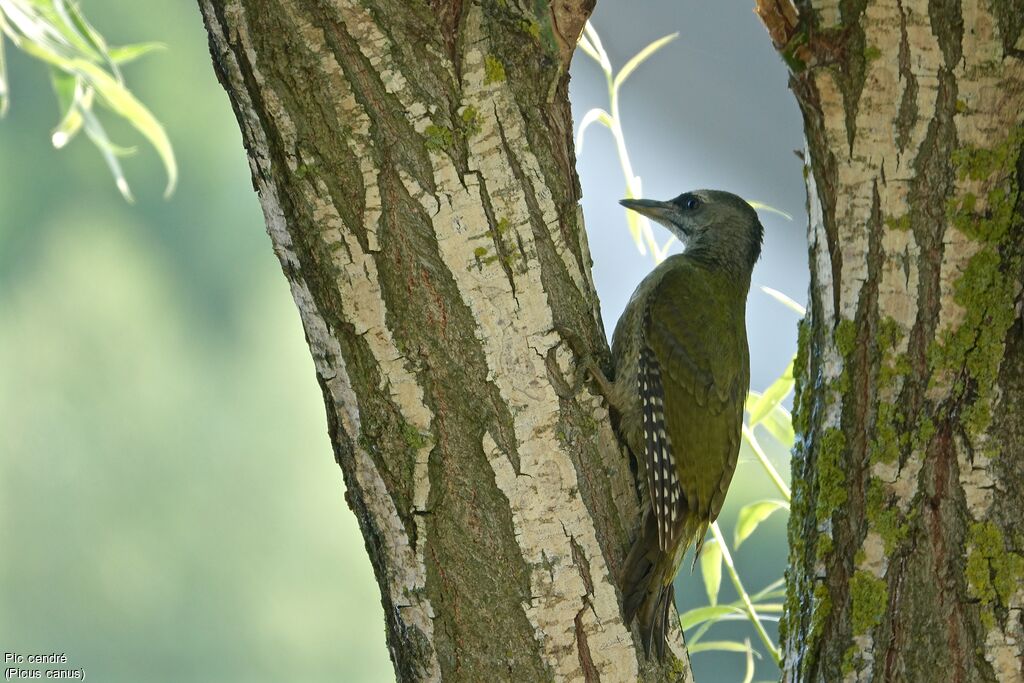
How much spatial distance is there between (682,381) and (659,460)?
335mm

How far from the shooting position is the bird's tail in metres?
1.37

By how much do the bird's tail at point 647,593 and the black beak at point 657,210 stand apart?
3.94 ft

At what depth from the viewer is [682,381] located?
6.88ft

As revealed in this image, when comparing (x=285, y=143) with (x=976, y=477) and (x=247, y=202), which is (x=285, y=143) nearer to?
(x=976, y=477)

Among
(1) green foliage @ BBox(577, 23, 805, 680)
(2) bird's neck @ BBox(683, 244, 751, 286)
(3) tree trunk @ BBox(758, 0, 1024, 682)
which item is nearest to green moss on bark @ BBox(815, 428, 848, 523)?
(3) tree trunk @ BBox(758, 0, 1024, 682)

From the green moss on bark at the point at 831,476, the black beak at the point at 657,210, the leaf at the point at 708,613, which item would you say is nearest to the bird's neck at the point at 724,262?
the black beak at the point at 657,210

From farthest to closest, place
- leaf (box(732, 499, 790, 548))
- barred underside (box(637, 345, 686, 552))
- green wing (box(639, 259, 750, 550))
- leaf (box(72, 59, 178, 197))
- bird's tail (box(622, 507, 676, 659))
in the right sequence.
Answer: leaf (box(732, 499, 790, 548)) < leaf (box(72, 59, 178, 197)) < green wing (box(639, 259, 750, 550)) < barred underside (box(637, 345, 686, 552)) < bird's tail (box(622, 507, 676, 659))

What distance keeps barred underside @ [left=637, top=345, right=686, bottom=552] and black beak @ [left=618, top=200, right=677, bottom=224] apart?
527 mm

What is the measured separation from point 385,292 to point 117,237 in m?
3.85

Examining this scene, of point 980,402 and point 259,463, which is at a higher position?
point 980,402

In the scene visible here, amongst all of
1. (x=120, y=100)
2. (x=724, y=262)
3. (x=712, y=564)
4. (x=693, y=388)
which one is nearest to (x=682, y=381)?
(x=693, y=388)

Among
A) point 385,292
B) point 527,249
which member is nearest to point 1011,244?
point 527,249

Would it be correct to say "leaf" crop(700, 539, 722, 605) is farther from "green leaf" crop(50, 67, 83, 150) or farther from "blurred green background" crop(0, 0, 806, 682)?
"blurred green background" crop(0, 0, 806, 682)

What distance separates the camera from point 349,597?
4.81 m
